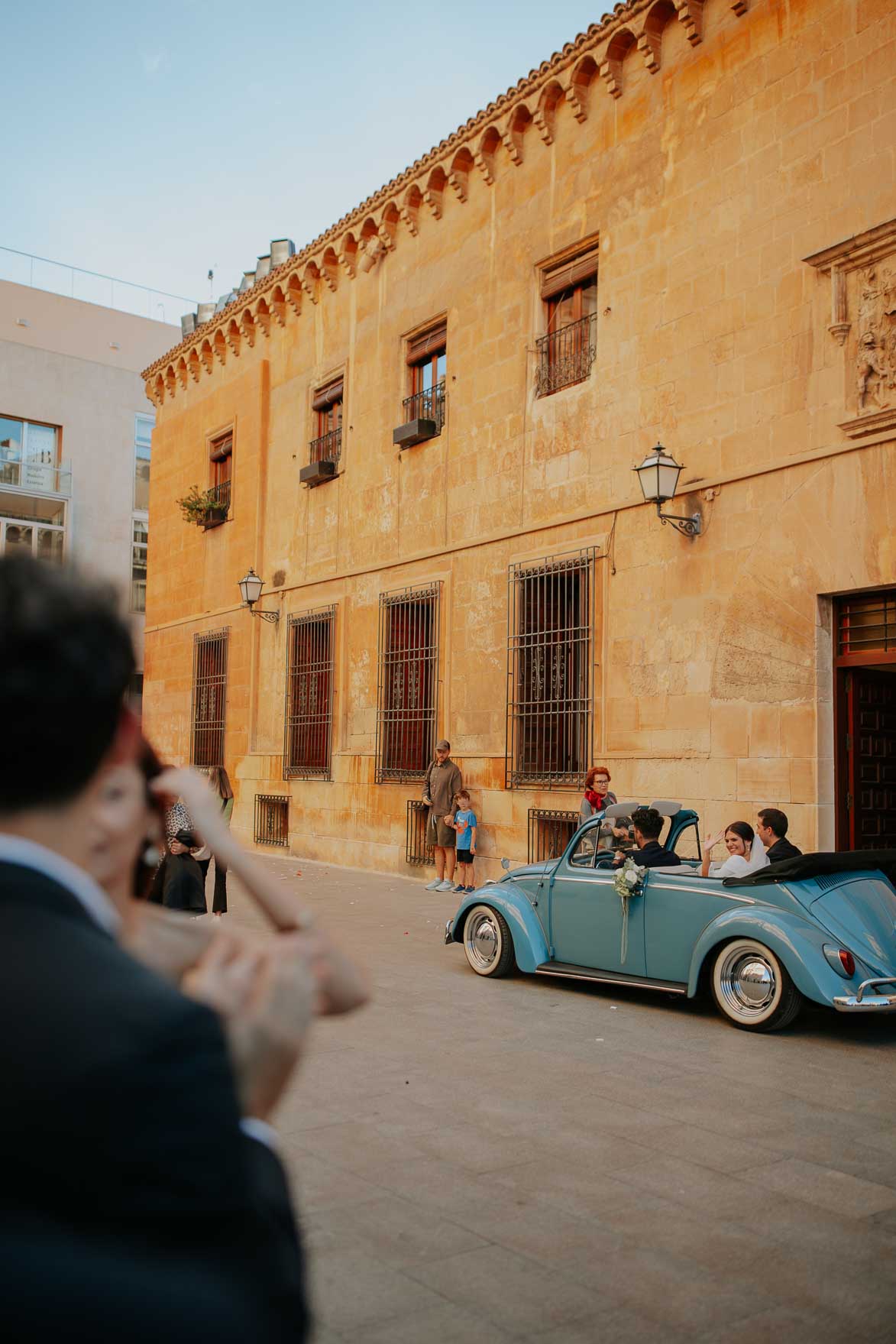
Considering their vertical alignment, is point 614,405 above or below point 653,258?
below

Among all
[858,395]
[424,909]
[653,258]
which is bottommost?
[424,909]

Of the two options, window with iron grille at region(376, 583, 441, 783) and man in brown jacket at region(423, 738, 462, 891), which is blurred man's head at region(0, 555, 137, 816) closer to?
man in brown jacket at region(423, 738, 462, 891)

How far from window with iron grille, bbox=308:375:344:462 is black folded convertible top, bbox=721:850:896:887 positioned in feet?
44.3

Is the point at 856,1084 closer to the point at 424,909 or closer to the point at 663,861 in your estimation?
the point at 663,861

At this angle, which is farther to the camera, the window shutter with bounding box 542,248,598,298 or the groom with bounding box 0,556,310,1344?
the window shutter with bounding box 542,248,598,298

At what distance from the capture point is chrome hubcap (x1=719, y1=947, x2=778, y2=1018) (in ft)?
23.2

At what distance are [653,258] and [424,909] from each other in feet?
25.5

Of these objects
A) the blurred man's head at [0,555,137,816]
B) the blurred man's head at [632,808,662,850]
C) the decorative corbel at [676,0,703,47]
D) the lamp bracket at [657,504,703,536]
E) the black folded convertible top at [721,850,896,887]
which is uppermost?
the decorative corbel at [676,0,703,47]

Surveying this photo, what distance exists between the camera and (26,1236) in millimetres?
919

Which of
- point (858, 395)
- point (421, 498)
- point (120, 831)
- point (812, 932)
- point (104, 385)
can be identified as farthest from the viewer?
point (104, 385)

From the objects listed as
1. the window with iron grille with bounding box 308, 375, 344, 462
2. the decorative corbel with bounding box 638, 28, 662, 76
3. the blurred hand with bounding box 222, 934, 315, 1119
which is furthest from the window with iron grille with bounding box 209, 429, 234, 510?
the blurred hand with bounding box 222, 934, 315, 1119

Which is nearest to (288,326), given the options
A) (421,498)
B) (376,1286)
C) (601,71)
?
(421,498)

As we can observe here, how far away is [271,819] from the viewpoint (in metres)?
20.9

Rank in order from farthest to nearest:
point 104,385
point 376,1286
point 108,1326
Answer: point 104,385, point 376,1286, point 108,1326
